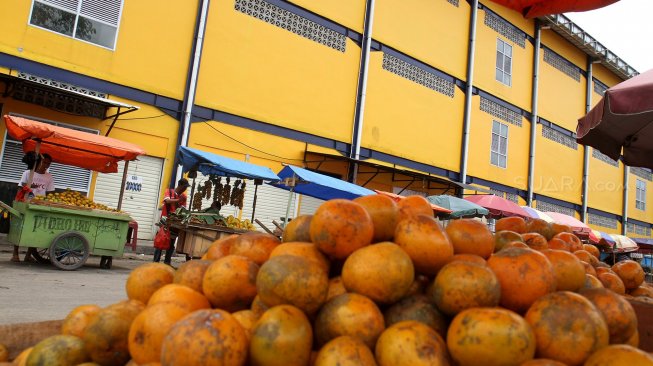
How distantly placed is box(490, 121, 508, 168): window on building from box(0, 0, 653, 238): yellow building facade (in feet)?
0.32

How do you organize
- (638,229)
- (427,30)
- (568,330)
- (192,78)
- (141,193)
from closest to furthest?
(568,330) < (141,193) < (192,78) < (427,30) < (638,229)

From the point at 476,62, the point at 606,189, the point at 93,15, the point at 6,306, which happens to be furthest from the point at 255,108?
the point at 606,189

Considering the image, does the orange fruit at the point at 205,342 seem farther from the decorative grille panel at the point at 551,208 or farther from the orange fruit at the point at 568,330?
the decorative grille panel at the point at 551,208

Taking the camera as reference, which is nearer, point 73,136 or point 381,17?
point 73,136

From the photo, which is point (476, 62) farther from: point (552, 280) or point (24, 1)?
→ point (552, 280)

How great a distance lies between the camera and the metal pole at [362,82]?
15.8 metres

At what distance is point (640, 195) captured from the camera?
3198 cm

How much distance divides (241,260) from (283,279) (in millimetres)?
353

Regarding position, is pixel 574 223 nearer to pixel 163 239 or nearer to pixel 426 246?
pixel 163 239

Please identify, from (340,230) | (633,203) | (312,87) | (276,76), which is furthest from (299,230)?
(633,203)

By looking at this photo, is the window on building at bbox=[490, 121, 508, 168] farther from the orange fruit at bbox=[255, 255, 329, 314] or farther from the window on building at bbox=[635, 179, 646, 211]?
the orange fruit at bbox=[255, 255, 329, 314]

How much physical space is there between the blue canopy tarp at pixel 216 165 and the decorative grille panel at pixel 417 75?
29.2 feet

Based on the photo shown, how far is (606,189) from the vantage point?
94.0 ft

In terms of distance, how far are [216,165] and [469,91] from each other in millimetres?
14126
